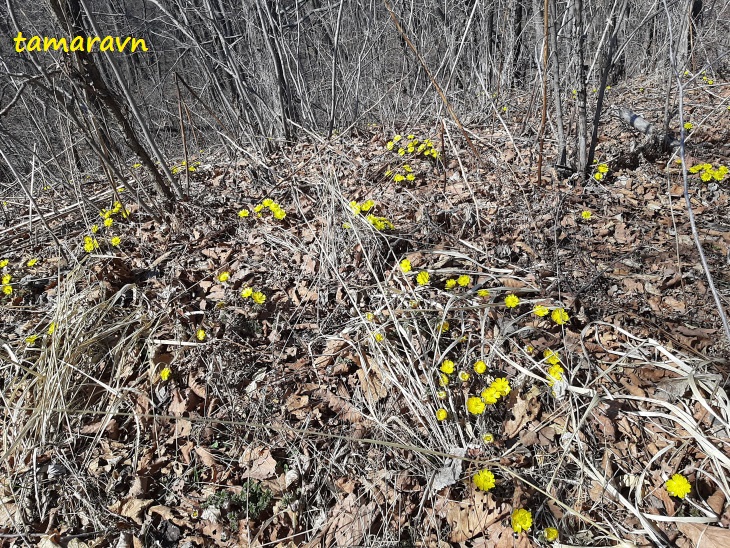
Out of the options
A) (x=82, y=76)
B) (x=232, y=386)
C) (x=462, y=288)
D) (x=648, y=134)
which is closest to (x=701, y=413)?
(x=462, y=288)

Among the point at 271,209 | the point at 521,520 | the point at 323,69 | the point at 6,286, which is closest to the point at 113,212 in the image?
the point at 6,286

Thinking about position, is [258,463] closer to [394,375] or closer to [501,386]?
[394,375]

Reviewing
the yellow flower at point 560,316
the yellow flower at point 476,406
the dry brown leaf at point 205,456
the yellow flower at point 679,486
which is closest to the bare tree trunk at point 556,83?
the yellow flower at point 560,316

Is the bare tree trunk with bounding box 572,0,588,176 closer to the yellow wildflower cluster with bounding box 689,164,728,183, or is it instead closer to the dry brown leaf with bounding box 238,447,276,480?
the yellow wildflower cluster with bounding box 689,164,728,183

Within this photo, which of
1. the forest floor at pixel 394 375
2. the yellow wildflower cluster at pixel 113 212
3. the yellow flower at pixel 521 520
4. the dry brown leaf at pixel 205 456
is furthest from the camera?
the yellow wildflower cluster at pixel 113 212

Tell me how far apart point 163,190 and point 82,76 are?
0.87 metres

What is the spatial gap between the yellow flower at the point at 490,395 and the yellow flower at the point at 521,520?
42 cm

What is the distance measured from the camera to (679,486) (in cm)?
152

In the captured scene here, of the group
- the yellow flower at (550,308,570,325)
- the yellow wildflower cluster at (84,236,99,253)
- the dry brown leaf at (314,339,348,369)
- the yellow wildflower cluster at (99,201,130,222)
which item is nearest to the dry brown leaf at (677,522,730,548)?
the yellow flower at (550,308,570,325)

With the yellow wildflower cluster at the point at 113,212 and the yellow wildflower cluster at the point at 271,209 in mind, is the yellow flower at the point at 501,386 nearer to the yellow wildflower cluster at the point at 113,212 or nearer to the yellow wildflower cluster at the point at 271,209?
the yellow wildflower cluster at the point at 271,209

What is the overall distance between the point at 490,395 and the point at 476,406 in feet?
0.26

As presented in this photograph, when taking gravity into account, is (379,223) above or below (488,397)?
above

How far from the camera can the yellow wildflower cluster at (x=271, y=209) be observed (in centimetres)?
309

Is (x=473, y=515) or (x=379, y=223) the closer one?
(x=473, y=515)
